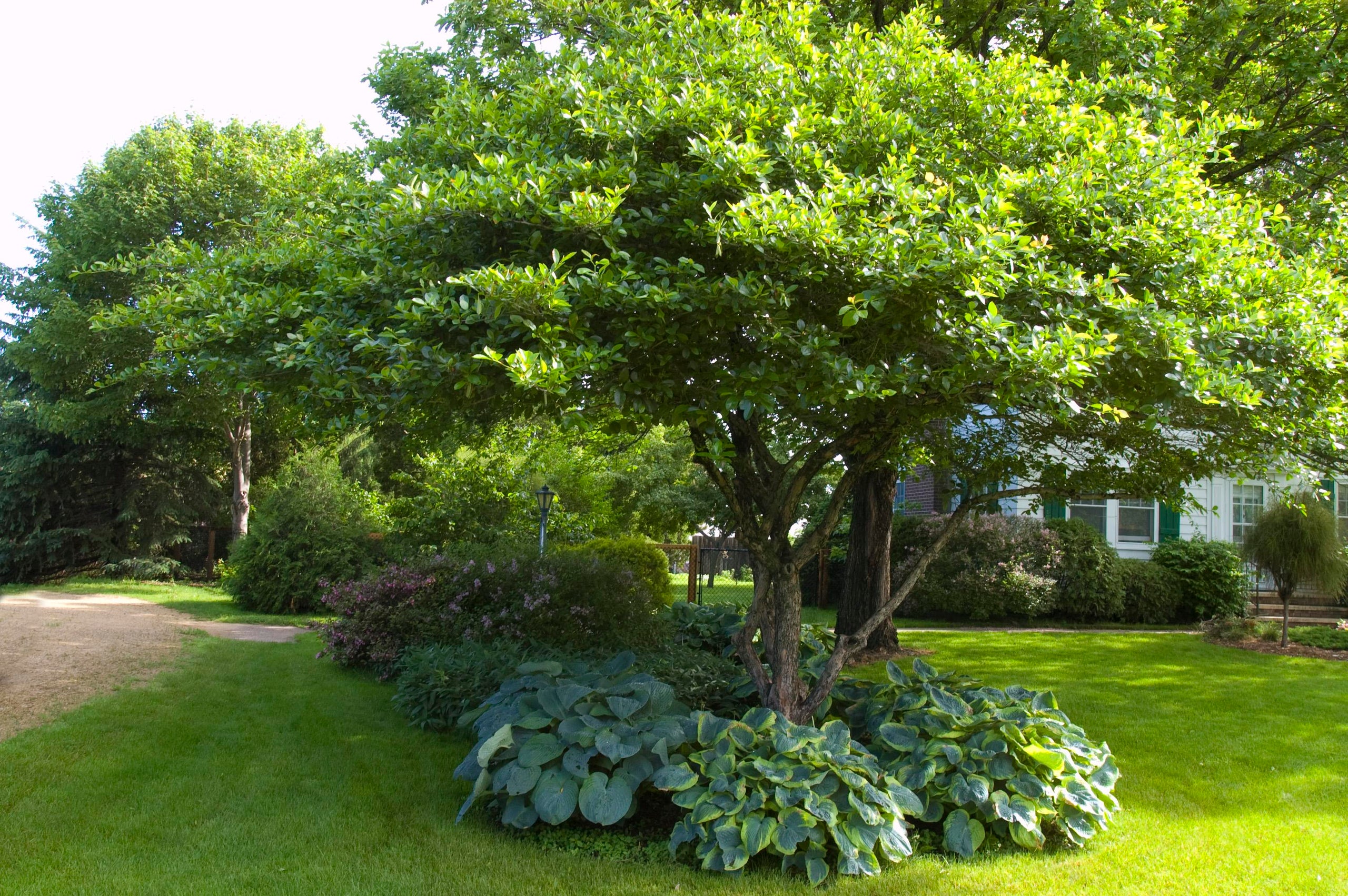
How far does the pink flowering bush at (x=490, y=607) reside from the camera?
8523 mm

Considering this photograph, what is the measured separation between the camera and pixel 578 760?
4.56m

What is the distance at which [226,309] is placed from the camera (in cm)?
471

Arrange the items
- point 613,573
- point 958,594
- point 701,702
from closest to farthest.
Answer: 1. point 701,702
2. point 613,573
3. point 958,594

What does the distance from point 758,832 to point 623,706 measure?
99cm

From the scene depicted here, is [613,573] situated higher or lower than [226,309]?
lower

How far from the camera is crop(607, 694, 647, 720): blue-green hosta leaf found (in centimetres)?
477

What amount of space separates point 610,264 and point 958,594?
12157 mm

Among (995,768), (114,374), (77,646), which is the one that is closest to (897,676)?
(995,768)

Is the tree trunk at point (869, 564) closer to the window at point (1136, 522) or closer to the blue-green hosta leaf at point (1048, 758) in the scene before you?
the blue-green hosta leaf at point (1048, 758)

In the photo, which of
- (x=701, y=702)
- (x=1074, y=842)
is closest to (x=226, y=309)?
(x=701, y=702)

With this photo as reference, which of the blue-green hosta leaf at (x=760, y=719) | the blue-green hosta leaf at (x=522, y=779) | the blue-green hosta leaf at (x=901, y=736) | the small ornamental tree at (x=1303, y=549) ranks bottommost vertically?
the blue-green hosta leaf at (x=522, y=779)

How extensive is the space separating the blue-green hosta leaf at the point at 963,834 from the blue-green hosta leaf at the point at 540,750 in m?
1.97

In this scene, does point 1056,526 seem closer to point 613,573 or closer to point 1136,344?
point 613,573

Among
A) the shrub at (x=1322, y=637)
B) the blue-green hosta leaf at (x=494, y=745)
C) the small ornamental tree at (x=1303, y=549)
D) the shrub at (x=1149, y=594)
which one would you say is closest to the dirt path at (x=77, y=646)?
the blue-green hosta leaf at (x=494, y=745)
